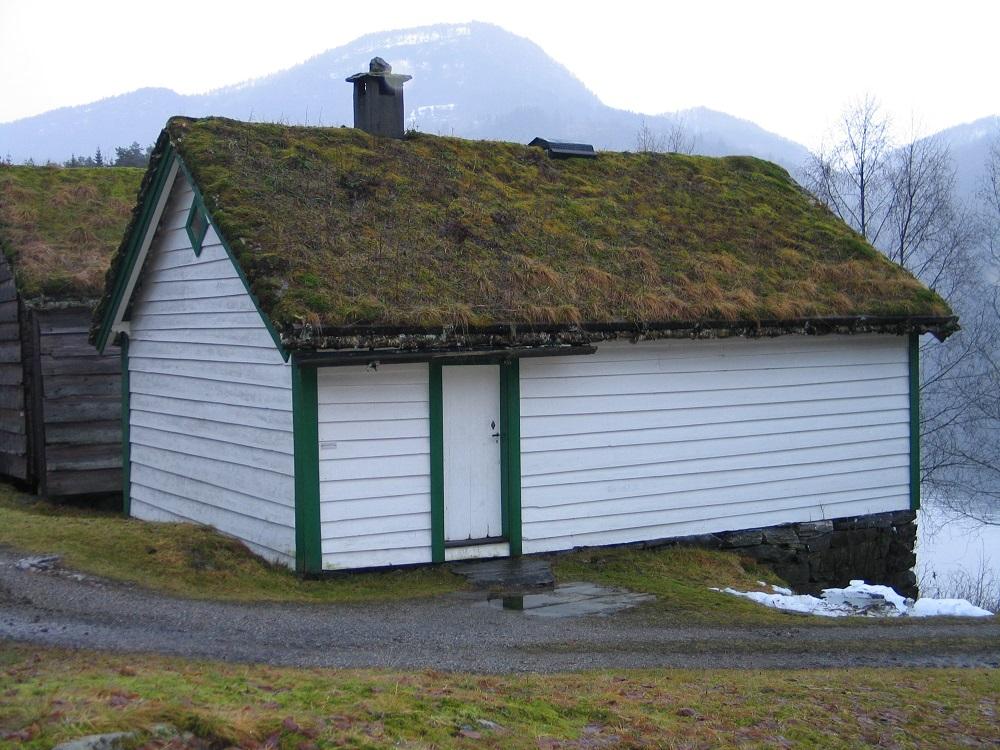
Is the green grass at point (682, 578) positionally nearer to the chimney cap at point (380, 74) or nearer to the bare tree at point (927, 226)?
the chimney cap at point (380, 74)

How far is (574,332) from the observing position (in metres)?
12.5

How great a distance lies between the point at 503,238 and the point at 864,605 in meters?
6.27

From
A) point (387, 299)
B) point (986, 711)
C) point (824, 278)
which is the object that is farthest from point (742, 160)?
point (986, 711)

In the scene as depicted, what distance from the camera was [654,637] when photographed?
9758 millimetres

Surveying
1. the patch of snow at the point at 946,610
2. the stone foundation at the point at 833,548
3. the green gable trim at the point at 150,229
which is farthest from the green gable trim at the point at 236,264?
the patch of snow at the point at 946,610

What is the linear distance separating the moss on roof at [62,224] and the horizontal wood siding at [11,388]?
0.78 metres

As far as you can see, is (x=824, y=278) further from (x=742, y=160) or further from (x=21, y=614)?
(x=21, y=614)

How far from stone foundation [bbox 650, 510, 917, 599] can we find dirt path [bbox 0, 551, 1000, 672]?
3.52 metres

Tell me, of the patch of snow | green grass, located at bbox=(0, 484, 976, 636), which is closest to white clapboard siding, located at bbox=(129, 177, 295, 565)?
green grass, located at bbox=(0, 484, 976, 636)

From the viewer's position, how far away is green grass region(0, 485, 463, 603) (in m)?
10.8

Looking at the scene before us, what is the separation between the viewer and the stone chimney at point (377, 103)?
52.6 ft

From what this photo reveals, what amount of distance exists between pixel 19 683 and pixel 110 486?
43.0 ft

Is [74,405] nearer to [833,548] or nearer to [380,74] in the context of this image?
[380,74]

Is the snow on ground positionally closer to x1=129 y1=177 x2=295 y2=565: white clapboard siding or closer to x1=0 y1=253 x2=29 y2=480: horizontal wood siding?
x1=129 y1=177 x2=295 y2=565: white clapboard siding
